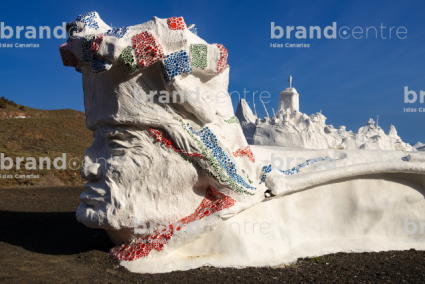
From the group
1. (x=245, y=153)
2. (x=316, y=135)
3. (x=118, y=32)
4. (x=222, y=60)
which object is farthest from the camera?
(x=316, y=135)

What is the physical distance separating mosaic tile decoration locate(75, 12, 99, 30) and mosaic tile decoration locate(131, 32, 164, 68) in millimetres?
773

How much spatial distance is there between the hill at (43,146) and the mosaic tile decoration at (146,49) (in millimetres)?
9210

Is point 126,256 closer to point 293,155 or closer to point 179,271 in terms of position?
point 179,271

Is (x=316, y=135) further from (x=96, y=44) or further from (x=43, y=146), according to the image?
(x=43, y=146)

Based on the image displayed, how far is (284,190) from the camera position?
4004mm

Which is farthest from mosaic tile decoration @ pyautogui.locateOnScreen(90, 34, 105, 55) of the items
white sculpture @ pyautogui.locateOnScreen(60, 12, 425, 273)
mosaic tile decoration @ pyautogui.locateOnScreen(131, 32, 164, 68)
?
mosaic tile decoration @ pyautogui.locateOnScreen(131, 32, 164, 68)

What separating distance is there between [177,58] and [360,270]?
3.09m

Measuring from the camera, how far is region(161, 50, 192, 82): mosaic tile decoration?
3283 mm

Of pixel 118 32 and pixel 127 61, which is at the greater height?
pixel 118 32

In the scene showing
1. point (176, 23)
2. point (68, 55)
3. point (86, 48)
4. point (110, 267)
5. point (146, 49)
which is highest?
point (176, 23)

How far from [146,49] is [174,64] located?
1.06 feet

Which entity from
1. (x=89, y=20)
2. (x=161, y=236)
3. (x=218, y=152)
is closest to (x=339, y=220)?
(x=218, y=152)

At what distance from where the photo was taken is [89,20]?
371 centimetres

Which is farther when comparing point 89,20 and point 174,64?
point 89,20
